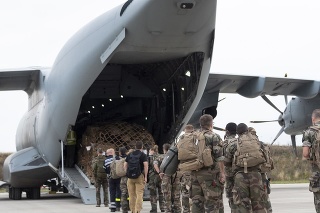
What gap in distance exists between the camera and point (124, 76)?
16.6 m

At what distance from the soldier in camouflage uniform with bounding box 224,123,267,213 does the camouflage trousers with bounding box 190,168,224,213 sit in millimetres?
310

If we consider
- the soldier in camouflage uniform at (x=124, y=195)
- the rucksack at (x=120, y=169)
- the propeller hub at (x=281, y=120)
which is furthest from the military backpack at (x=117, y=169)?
the propeller hub at (x=281, y=120)

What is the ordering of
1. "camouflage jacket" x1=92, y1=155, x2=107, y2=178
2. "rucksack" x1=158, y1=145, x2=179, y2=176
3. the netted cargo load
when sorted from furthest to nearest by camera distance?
1. the netted cargo load
2. "camouflage jacket" x1=92, y1=155, x2=107, y2=178
3. "rucksack" x1=158, y1=145, x2=179, y2=176

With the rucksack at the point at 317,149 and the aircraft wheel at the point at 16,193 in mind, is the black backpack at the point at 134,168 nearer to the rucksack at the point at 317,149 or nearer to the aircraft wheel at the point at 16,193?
the rucksack at the point at 317,149

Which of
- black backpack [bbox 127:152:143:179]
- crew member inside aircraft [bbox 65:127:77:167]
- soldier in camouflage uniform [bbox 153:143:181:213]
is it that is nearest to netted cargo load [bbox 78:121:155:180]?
crew member inside aircraft [bbox 65:127:77:167]

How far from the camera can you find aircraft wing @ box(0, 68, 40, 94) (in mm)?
17538

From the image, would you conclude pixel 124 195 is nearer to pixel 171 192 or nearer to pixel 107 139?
pixel 171 192

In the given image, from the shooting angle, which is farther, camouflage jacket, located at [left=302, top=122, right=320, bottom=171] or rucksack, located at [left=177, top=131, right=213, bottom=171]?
camouflage jacket, located at [left=302, top=122, right=320, bottom=171]

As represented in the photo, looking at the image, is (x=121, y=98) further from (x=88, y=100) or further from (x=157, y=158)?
(x=157, y=158)

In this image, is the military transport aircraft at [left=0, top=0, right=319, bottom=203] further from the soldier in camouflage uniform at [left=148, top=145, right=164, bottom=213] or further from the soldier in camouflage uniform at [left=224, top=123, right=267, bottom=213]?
the soldier in camouflage uniform at [left=224, top=123, right=267, bottom=213]

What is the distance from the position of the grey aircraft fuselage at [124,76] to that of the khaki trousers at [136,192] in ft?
10.6

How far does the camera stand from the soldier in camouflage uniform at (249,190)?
27.3ft

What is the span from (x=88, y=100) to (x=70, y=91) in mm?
2828

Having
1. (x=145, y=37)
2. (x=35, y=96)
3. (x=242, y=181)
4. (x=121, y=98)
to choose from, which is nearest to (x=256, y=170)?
(x=242, y=181)
